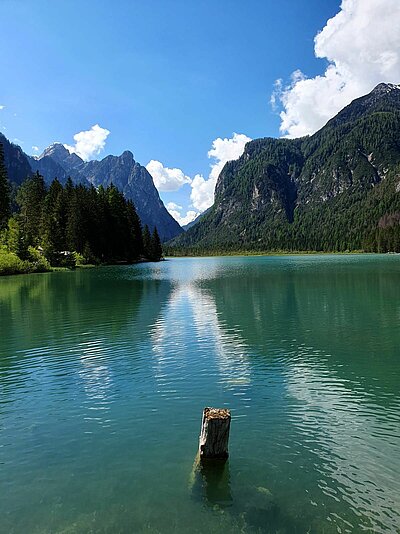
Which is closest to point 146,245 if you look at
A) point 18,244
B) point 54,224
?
point 54,224

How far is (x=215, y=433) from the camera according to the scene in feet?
38.1

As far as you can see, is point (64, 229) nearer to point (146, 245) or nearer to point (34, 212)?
point (34, 212)

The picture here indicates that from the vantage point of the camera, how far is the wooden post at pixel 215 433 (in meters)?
11.4

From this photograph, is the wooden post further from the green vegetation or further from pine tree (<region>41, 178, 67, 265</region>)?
pine tree (<region>41, 178, 67, 265</region>)

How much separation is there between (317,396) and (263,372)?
3899 mm

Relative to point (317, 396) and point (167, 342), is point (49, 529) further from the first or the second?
point (167, 342)

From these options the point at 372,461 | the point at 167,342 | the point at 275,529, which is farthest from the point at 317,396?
the point at 167,342

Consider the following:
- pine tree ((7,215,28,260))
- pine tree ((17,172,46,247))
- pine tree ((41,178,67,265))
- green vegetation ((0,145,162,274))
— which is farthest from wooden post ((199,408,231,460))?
pine tree ((17,172,46,247))

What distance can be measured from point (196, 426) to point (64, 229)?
120736 millimetres

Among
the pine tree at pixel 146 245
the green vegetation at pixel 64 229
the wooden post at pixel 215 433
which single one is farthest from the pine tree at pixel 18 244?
the wooden post at pixel 215 433

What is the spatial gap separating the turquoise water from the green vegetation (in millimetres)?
72261

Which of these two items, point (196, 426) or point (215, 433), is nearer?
point (215, 433)

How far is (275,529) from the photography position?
8.91 metres

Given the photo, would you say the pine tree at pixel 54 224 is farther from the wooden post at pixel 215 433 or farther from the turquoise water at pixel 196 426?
the wooden post at pixel 215 433
